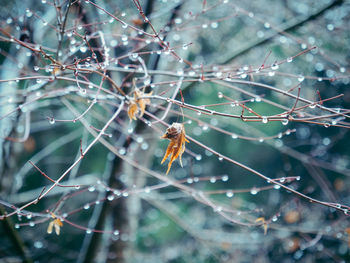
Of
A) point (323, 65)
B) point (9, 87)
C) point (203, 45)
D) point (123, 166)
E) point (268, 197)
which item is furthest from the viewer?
point (268, 197)

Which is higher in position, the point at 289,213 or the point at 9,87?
the point at 9,87

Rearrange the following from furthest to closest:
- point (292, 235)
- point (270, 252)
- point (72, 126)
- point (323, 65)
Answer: point (72, 126), point (270, 252), point (292, 235), point (323, 65)

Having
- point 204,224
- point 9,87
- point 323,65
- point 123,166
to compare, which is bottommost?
point 204,224

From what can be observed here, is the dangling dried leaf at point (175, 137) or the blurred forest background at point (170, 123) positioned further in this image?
the blurred forest background at point (170, 123)

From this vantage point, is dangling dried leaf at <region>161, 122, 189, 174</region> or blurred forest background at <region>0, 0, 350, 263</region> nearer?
dangling dried leaf at <region>161, 122, 189, 174</region>

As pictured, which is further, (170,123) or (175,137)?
(170,123)

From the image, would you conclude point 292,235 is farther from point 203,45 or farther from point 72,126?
point 72,126

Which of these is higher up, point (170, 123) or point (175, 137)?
point (175, 137)

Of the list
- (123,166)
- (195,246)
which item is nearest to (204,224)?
(195,246)
